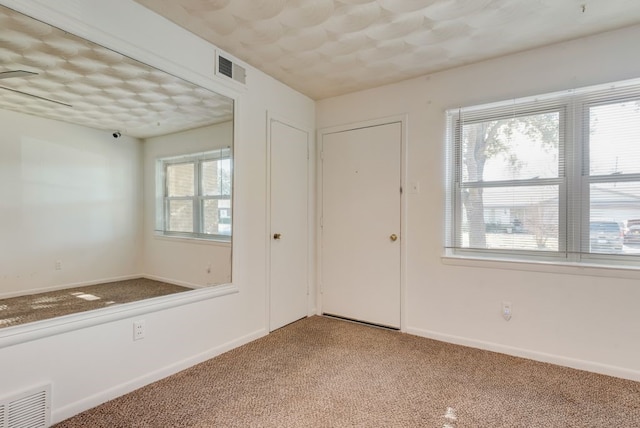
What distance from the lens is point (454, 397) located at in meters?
2.02

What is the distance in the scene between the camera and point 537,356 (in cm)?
253

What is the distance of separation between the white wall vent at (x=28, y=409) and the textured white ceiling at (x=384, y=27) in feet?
7.59

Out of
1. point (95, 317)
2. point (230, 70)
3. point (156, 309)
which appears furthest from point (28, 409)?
point (230, 70)

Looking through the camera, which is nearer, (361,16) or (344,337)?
(361,16)

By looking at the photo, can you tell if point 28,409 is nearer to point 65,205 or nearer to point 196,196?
Result: point 65,205

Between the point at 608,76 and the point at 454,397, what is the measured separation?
2.49 meters

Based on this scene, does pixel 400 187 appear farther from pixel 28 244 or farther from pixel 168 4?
pixel 28 244

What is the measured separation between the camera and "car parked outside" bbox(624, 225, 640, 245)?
2252 mm

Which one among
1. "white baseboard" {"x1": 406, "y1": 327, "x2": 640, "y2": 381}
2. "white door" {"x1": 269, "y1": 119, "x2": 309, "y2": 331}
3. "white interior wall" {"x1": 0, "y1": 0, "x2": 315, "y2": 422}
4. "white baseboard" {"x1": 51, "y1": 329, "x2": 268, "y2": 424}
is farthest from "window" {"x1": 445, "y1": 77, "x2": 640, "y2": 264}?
"white baseboard" {"x1": 51, "y1": 329, "x2": 268, "y2": 424}

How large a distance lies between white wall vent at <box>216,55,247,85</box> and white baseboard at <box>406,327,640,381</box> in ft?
9.13

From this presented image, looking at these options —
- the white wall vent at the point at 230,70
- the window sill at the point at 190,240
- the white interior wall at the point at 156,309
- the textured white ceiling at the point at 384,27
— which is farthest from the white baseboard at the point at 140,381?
the textured white ceiling at the point at 384,27

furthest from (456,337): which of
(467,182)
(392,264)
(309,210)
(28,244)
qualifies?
(28,244)

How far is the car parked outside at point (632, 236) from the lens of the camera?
225 cm

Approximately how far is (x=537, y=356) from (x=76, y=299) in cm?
328
